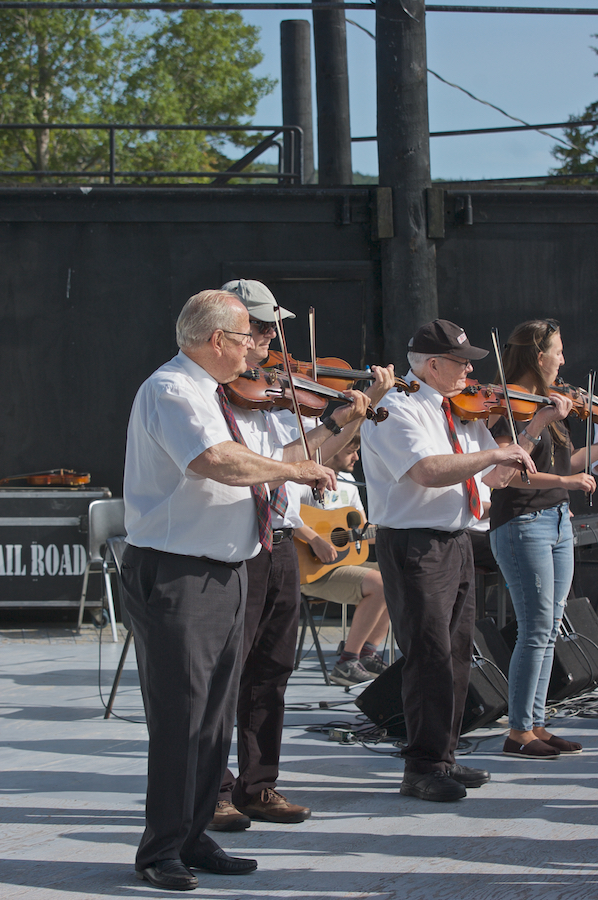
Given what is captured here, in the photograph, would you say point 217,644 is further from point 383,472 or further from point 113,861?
point 383,472

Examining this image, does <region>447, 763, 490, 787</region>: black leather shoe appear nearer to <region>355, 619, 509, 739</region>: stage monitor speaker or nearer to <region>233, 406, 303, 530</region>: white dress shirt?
<region>355, 619, 509, 739</region>: stage monitor speaker

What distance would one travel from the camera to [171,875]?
2.98 meters

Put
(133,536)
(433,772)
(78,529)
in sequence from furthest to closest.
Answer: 1. (78,529)
2. (433,772)
3. (133,536)

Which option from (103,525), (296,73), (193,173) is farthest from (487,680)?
(296,73)

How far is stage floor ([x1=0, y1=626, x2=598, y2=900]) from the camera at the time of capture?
9.99 feet

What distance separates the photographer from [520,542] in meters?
4.53

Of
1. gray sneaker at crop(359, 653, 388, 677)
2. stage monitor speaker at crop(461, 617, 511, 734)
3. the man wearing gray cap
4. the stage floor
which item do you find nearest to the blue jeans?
stage monitor speaker at crop(461, 617, 511, 734)

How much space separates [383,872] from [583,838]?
0.84 m

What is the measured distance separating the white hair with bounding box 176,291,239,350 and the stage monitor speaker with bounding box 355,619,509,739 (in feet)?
7.25

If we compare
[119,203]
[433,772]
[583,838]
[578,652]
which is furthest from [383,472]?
[119,203]

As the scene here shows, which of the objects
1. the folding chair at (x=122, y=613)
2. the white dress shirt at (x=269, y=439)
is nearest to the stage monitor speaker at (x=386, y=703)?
the white dress shirt at (x=269, y=439)

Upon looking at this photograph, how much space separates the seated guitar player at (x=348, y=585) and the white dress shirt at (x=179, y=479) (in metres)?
2.89

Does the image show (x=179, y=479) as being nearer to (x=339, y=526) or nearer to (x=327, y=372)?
(x=327, y=372)

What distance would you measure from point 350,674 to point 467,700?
1.51m
